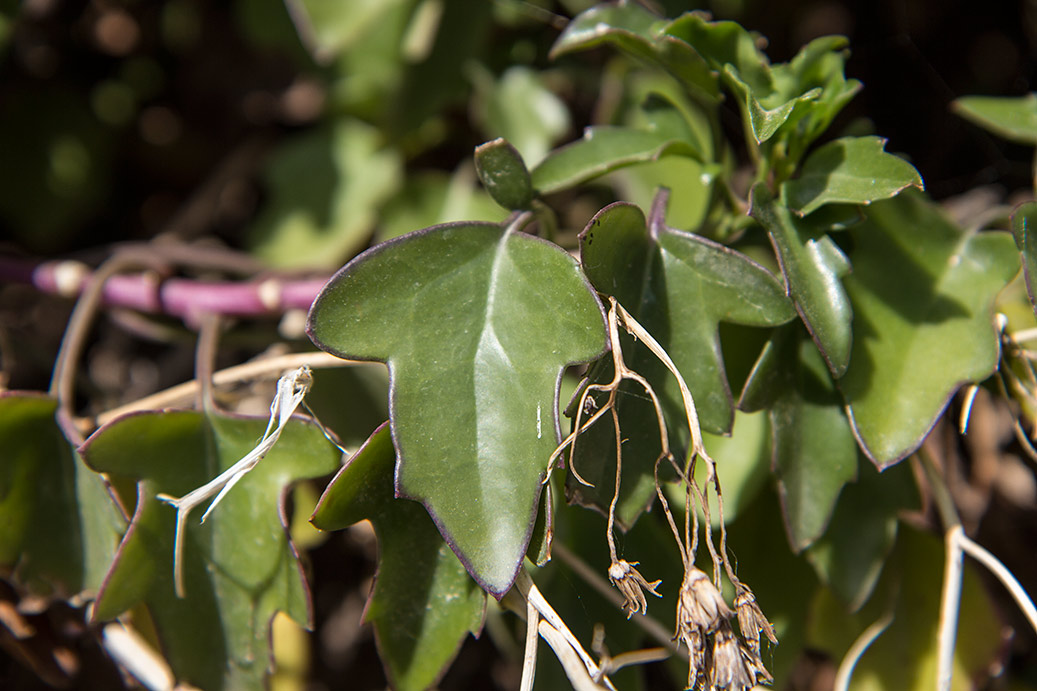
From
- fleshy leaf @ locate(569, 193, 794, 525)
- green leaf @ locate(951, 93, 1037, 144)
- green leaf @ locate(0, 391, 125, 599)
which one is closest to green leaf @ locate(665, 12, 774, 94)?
fleshy leaf @ locate(569, 193, 794, 525)

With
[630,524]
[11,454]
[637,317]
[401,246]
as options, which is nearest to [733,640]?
[630,524]

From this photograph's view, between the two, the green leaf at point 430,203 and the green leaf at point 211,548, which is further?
the green leaf at point 430,203

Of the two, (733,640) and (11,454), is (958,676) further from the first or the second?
(11,454)

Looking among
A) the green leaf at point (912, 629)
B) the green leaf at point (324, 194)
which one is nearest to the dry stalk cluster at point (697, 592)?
the green leaf at point (912, 629)

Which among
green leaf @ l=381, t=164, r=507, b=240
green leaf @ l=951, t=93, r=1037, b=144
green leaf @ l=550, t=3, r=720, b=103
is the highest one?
green leaf @ l=550, t=3, r=720, b=103

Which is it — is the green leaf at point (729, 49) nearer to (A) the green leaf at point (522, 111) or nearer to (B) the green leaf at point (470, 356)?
(B) the green leaf at point (470, 356)

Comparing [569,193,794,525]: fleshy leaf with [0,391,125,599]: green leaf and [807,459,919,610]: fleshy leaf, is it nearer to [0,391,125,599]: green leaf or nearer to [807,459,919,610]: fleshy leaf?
[807,459,919,610]: fleshy leaf

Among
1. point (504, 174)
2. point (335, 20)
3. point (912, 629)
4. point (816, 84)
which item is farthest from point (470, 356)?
point (335, 20)
